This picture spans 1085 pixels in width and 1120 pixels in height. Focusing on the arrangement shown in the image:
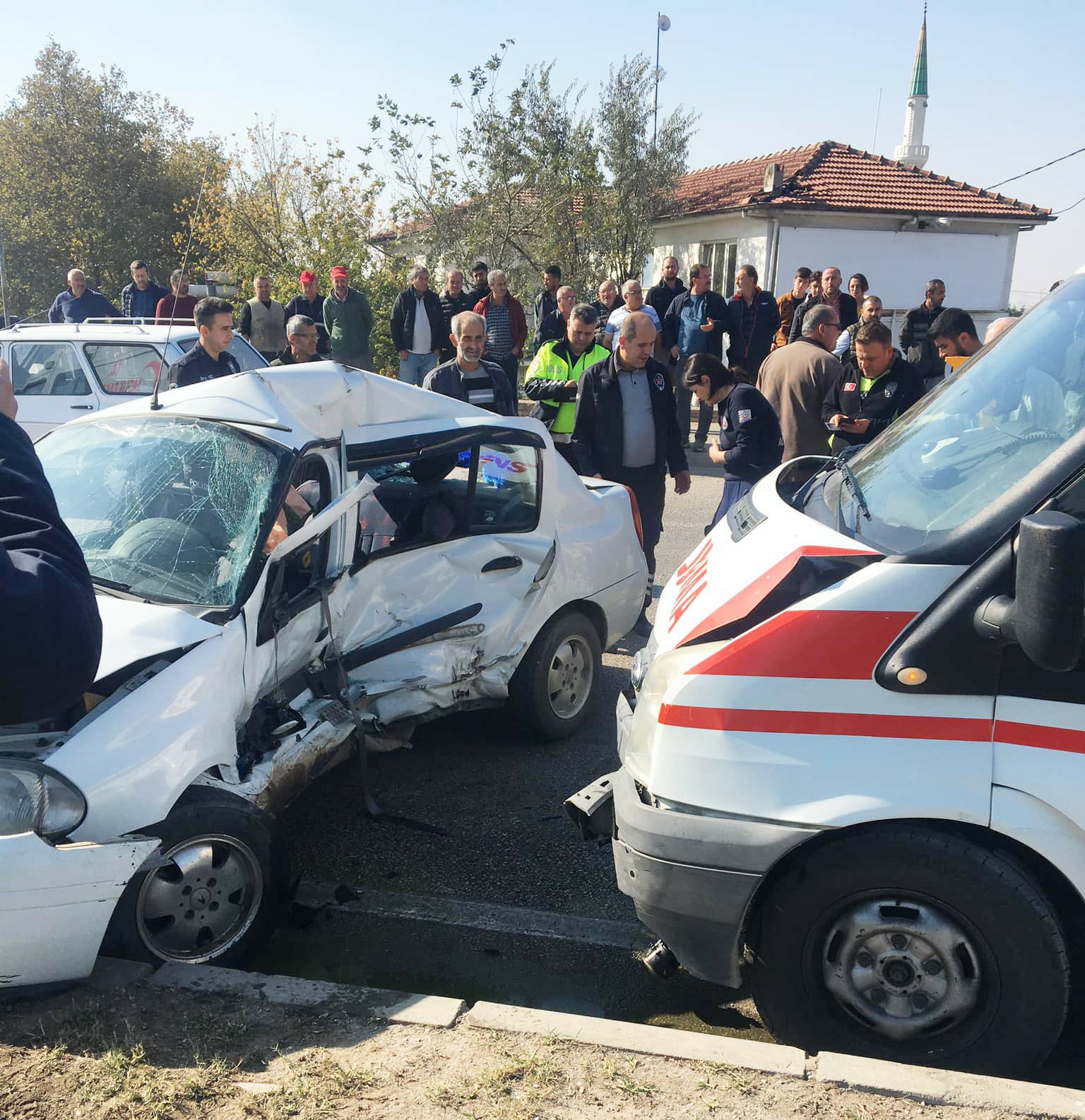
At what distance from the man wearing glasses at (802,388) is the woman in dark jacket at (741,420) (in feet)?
2.18

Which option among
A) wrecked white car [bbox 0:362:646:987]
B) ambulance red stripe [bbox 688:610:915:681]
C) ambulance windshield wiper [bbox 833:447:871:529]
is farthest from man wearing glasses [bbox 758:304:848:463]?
ambulance red stripe [bbox 688:610:915:681]

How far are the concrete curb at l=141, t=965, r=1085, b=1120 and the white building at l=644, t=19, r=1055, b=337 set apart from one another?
19.9 meters

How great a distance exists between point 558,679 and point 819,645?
273cm

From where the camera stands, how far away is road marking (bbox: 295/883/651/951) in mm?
3662

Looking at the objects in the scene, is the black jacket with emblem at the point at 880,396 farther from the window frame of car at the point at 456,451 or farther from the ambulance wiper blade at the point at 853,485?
the ambulance wiper blade at the point at 853,485

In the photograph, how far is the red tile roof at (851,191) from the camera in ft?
70.7

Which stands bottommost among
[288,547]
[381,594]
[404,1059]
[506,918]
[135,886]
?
[506,918]

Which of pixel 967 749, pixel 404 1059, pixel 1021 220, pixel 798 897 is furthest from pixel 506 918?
Answer: pixel 1021 220

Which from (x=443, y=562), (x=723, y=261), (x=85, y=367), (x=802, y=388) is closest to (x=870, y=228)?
(x=723, y=261)

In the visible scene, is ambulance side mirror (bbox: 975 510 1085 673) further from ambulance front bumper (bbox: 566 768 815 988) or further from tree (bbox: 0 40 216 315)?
tree (bbox: 0 40 216 315)

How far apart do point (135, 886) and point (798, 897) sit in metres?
1.89

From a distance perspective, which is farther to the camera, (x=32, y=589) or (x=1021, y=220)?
(x=1021, y=220)

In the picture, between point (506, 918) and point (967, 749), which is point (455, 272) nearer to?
point (506, 918)

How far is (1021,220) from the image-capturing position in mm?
22156
